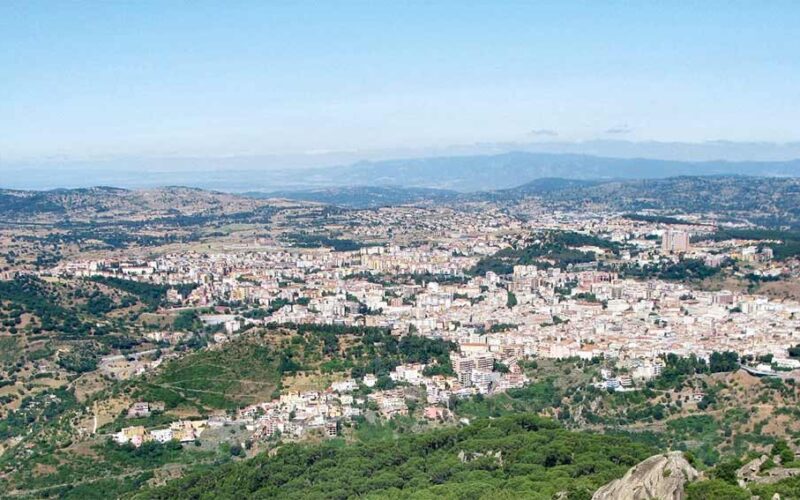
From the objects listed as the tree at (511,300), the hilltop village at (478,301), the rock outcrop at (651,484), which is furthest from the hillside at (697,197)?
the rock outcrop at (651,484)

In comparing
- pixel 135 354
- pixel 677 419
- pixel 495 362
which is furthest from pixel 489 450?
pixel 135 354

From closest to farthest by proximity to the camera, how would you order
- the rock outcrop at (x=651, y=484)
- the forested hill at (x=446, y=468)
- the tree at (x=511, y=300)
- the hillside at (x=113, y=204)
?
the rock outcrop at (x=651, y=484), the forested hill at (x=446, y=468), the tree at (x=511, y=300), the hillside at (x=113, y=204)

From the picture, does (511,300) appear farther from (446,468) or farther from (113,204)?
(113,204)

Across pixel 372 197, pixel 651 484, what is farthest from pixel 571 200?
pixel 651 484

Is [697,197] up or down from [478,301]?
up

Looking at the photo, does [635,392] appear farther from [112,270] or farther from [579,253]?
[112,270]

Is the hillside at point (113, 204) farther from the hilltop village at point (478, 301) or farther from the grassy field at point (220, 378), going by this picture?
the grassy field at point (220, 378)

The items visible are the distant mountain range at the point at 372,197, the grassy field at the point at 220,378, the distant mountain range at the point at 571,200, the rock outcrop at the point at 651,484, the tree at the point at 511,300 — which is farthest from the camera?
the distant mountain range at the point at 372,197
